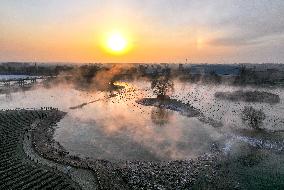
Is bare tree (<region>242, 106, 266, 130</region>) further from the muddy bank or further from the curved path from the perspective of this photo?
the curved path

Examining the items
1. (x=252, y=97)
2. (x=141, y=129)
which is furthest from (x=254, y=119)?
(x=252, y=97)

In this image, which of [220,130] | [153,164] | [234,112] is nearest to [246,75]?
[234,112]

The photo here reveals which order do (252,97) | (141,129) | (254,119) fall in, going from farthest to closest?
(252,97)
(141,129)
(254,119)

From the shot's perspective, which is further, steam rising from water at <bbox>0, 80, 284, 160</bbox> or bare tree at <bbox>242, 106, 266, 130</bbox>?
bare tree at <bbox>242, 106, 266, 130</bbox>

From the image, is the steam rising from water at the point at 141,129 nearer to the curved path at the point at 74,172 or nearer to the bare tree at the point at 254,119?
the bare tree at the point at 254,119

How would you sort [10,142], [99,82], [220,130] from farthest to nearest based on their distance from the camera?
1. [99,82]
2. [220,130]
3. [10,142]

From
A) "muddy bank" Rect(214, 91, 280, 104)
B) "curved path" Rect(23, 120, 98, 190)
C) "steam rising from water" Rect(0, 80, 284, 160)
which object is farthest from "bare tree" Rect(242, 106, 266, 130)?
"curved path" Rect(23, 120, 98, 190)

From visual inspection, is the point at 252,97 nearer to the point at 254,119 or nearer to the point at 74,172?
the point at 254,119

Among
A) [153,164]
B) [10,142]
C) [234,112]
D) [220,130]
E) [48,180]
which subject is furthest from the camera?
[234,112]

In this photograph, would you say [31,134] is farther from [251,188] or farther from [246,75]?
[246,75]

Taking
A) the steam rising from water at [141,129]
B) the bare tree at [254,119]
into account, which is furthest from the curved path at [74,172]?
the bare tree at [254,119]

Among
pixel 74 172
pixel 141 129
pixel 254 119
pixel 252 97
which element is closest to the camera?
pixel 74 172
